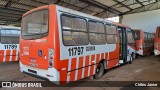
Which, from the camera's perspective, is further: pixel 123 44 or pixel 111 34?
pixel 123 44

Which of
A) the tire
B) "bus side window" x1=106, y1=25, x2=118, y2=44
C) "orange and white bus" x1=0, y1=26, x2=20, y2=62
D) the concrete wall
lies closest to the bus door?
"bus side window" x1=106, y1=25, x2=118, y2=44

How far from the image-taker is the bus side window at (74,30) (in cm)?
458

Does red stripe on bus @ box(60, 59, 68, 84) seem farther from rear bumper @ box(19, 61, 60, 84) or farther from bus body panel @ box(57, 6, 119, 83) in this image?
rear bumper @ box(19, 61, 60, 84)

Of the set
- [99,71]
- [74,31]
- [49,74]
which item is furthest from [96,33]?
[49,74]

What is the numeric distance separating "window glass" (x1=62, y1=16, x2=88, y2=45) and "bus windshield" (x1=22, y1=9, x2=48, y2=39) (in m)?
0.57

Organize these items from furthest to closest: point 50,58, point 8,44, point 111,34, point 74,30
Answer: point 8,44, point 111,34, point 74,30, point 50,58

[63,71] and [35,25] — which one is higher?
[35,25]

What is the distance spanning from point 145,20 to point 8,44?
18.0 m

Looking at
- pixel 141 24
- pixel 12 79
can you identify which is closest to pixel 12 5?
pixel 12 79

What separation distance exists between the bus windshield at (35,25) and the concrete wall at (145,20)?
1862 cm

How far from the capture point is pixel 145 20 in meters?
20.9

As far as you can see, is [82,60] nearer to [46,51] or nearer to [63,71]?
[63,71]

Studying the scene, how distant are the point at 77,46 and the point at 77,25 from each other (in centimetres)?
71

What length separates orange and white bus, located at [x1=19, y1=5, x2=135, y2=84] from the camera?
428cm
